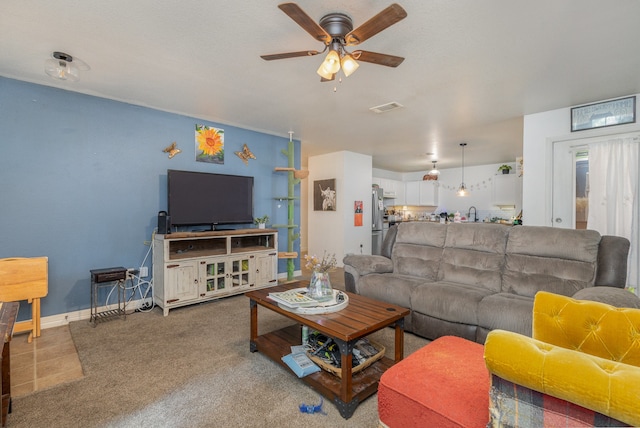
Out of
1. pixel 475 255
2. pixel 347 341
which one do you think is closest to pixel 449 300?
pixel 475 255

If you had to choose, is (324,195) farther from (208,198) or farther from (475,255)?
(475,255)

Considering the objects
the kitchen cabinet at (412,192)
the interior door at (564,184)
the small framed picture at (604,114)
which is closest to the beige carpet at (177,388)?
the interior door at (564,184)

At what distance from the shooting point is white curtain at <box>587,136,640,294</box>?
3.32m

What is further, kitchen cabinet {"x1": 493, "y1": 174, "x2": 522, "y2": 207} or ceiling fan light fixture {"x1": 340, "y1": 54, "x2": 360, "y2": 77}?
kitchen cabinet {"x1": 493, "y1": 174, "x2": 522, "y2": 207}

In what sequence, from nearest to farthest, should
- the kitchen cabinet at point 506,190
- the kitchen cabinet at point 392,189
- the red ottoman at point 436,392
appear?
the red ottoman at point 436,392, the kitchen cabinet at point 506,190, the kitchen cabinet at point 392,189

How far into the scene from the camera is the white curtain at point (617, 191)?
10.9 ft

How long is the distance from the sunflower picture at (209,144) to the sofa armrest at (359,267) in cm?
251

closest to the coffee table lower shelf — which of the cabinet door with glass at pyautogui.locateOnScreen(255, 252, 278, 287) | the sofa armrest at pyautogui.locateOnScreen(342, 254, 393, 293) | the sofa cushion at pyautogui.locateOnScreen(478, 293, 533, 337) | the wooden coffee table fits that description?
the wooden coffee table

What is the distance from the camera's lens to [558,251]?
2.55 m

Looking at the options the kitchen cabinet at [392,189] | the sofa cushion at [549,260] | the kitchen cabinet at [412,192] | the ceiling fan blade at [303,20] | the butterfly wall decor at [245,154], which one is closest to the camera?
Result: the ceiling fan blade at [303,20]

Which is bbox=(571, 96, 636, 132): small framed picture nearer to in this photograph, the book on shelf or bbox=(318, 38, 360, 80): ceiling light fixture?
bbox=(318, 38, 360, 80): ceiling light fixture

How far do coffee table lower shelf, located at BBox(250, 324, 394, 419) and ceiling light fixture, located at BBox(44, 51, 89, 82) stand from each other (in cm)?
279

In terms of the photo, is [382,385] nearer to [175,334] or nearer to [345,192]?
[175,334]

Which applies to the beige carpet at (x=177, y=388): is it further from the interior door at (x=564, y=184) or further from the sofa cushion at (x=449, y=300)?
the interior door at (x=564, y=184)
